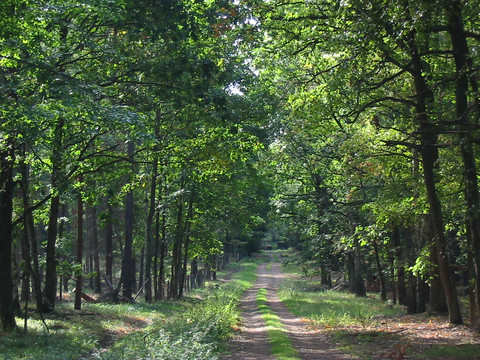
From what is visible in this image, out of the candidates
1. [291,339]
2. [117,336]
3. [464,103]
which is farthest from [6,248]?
[464,103]

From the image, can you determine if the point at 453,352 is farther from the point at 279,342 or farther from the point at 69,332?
the point at 69,332

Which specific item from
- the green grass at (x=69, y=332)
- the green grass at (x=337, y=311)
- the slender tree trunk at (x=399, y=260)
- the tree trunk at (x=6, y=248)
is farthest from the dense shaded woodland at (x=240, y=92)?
the green grass at (x=337, y=311)

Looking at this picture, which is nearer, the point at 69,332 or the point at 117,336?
the point at 69,332

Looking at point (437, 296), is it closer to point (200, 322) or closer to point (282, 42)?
point (200, 322)

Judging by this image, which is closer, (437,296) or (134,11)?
(134,11)

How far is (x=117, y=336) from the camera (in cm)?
1675

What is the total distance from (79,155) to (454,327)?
1161 cm

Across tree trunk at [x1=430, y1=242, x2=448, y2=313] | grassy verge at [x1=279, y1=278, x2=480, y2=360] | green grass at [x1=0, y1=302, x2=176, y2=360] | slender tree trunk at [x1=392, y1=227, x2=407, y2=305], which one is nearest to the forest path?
grassy verge at [x1=279, y1=278, x2=480, y2=360]

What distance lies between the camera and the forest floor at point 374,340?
11.8 meters

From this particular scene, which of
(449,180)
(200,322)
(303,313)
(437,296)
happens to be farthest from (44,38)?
(303,313)

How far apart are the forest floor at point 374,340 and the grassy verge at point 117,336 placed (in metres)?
0.91

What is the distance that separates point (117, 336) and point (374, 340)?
8108 millimetres

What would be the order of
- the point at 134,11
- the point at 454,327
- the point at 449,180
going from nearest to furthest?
the point at 134,11, the point at 454,327, the point at 449,180

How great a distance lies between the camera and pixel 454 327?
14133mm
